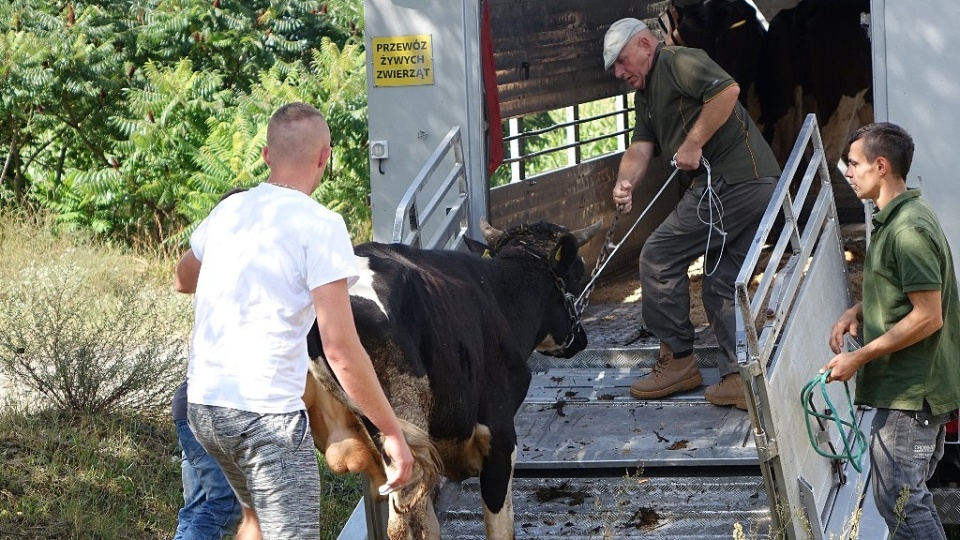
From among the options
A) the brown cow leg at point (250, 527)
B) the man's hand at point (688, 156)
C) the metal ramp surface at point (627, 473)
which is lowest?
the metal ramp surface at point (627, 473)

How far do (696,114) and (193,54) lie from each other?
9220mm

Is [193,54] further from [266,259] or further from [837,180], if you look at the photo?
[266,259]

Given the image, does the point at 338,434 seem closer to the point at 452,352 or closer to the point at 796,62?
the point at 452,352

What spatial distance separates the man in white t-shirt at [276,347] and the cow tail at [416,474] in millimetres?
984

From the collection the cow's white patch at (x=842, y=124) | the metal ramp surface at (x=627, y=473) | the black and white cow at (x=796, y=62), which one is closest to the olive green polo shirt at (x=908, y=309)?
the metal ramp surface at (x=627, y=473)

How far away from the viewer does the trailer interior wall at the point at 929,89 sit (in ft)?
19.9

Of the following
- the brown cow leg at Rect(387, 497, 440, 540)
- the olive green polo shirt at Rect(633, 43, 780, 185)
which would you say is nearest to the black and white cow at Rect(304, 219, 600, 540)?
the brown cow leg at Rect(387, 497, 440, 540)

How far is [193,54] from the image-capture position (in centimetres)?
1445

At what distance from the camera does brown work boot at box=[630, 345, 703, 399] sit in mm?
6910

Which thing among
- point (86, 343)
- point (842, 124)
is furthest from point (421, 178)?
point (842, 124)

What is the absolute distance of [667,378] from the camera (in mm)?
6934

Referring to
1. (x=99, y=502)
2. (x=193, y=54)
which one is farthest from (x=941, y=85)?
(x=193, y=54)

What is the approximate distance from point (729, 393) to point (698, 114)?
155 cm

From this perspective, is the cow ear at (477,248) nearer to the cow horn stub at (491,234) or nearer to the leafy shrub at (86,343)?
the cow horn stub at (491,234)
